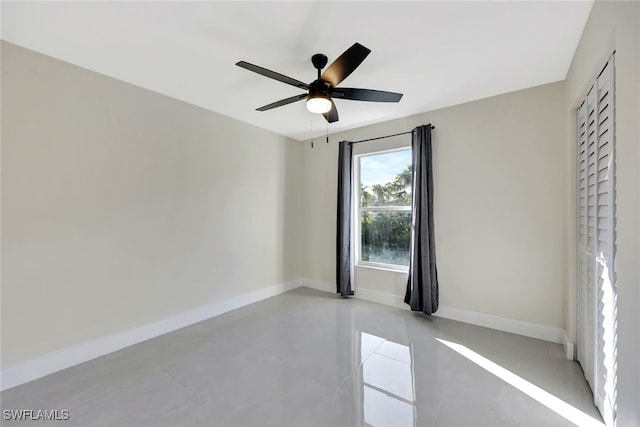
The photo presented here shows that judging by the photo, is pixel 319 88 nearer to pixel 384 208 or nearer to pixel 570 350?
pixel 384 208

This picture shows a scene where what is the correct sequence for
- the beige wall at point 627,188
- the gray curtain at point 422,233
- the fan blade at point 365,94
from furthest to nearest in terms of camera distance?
the gray curtain at point 422,233 → the fan blade at point 365,94 → the beige wall at point 627,188

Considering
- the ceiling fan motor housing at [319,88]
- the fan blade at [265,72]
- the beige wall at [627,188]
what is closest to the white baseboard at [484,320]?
the beige wall at [627,188]

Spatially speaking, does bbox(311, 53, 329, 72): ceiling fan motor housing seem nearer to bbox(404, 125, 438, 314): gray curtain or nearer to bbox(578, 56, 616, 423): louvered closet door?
bbox(404, 125, 438, 314): gray curtain

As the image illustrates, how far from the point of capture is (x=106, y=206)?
7.83ft

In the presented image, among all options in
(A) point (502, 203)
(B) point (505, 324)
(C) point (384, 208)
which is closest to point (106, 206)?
(C) point (384, 208)

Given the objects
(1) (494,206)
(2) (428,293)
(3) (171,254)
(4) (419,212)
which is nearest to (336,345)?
(2) (428,293)

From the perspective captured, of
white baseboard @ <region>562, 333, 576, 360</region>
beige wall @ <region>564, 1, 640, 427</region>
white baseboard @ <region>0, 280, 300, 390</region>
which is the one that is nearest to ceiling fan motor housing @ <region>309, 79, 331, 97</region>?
beige wall @ <region>564, 1, 640, 427</region>

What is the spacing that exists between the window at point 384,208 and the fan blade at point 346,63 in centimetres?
193

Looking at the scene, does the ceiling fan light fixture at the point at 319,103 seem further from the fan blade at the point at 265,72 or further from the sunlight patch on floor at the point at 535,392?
the sunlight patch on floor at the point at 535,392

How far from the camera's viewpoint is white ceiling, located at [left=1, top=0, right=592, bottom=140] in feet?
5.36

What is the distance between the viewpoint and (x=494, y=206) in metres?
2.81

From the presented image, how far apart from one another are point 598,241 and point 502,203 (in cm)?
120

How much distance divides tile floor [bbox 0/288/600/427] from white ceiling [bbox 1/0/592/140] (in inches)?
98.1

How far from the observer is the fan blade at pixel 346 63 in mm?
1602
